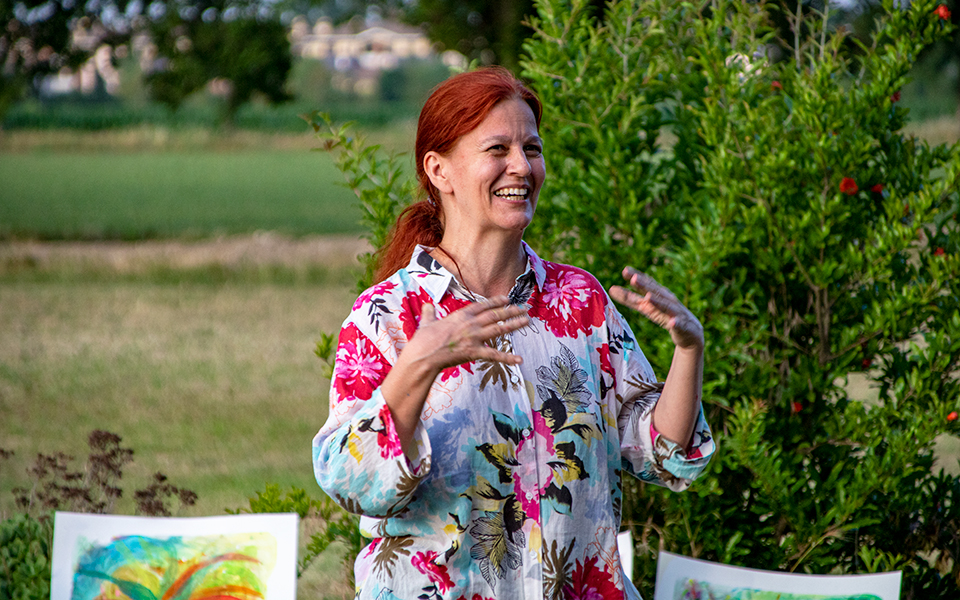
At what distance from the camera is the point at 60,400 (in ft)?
26.5

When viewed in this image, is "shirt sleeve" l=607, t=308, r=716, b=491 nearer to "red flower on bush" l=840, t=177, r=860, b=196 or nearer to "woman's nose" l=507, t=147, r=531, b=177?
"woman's nose" l=507, t=147, r=531, b=177

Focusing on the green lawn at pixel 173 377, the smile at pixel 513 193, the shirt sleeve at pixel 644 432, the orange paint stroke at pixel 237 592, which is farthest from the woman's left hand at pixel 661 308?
the green lawn at pixel 173 377

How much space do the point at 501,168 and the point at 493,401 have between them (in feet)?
1.48

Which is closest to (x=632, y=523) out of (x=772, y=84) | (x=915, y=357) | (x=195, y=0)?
(x=915, y=357)

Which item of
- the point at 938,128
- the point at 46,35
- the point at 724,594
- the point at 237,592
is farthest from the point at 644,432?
the point at 938,128

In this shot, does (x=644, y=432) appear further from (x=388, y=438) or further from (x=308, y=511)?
(x=308, y=511)

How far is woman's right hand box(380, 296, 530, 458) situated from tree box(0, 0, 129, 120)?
11365 mm

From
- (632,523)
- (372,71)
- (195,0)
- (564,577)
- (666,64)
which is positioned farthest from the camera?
(372,71)

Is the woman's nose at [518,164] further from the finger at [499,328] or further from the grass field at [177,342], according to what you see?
the grass field at [177,342]

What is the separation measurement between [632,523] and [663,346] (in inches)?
23.9

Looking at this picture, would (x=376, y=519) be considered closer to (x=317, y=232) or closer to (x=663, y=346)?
(x=663, y=346)

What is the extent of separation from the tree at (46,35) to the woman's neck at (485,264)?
36.1ft

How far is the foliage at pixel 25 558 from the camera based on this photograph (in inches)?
131

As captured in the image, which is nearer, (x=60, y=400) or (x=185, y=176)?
(x=60, y=400)
